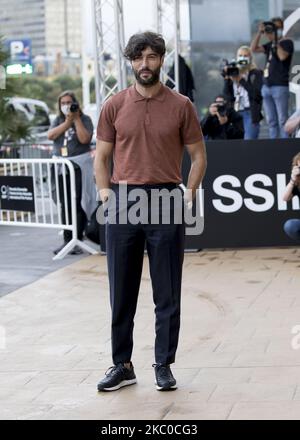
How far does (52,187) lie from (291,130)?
3.07 meters

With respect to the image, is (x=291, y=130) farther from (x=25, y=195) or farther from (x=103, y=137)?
(x=103, y=137)

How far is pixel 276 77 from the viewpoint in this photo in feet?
47.3

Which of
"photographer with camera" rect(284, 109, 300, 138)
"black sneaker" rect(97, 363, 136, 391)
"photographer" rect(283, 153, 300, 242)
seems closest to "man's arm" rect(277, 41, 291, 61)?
"photographer with camera" rect(284, 109, 300, 138)

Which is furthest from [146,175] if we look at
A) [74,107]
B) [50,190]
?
[50,190]

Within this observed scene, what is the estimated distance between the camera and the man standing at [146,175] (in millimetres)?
6086

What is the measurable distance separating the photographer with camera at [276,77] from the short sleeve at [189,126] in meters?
8.17

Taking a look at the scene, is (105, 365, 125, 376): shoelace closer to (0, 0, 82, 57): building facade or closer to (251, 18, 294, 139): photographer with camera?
(251, 18, 294, 139): photographer with camera

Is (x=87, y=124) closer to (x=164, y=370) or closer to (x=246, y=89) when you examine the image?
(x=246, y=89)

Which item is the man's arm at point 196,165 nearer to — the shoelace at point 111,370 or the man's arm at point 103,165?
the man's arm at point 103,165

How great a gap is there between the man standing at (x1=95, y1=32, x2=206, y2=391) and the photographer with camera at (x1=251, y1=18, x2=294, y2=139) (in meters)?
8.23

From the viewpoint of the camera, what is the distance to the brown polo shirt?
6.09 metres

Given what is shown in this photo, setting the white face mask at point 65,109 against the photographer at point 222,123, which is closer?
the white face mask at point 65,109

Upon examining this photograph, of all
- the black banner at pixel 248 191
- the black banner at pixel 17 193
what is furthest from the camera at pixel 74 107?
the black banner at pixel 248 191

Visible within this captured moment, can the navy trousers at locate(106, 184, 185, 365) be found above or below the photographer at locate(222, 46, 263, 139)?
below
